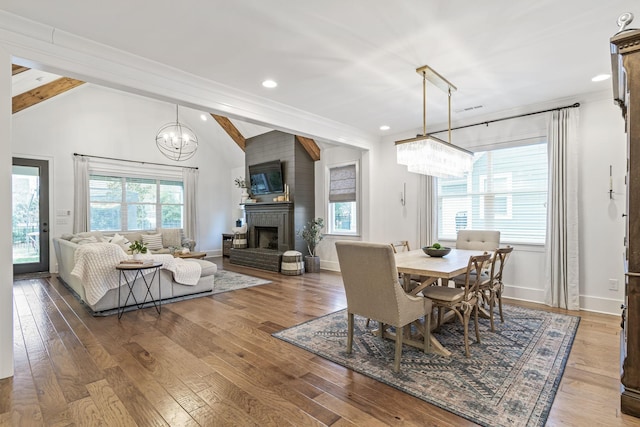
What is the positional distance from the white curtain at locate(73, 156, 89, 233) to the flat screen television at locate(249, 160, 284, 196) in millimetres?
3668

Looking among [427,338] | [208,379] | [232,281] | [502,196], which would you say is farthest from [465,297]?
[232,281]

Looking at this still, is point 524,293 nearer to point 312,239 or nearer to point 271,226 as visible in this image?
point 312,239

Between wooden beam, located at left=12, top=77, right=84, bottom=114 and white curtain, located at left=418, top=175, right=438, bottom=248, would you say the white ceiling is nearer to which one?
white curtain, located at left=418, top=175, right=438, bottom=248

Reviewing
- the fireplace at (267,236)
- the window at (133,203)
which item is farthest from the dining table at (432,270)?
the window at (133,203)

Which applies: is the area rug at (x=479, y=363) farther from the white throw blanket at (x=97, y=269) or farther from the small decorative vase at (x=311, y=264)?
the small decorative vase at (x=311, y=264)

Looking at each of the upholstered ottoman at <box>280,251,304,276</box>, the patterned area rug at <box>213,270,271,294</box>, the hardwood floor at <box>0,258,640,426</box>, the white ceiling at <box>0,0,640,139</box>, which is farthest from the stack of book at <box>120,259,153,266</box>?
the upholstered ottoman at <box>280,251,304,276</box>

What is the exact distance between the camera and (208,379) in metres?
2.34

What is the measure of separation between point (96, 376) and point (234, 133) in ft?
22.8

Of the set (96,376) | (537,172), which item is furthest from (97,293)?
(537,172)

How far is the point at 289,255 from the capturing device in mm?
6418

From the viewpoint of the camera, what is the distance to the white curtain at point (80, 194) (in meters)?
6.97

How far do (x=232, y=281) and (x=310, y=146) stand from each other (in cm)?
337

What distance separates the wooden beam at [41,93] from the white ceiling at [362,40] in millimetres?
4731

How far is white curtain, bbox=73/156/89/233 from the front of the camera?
697cm
